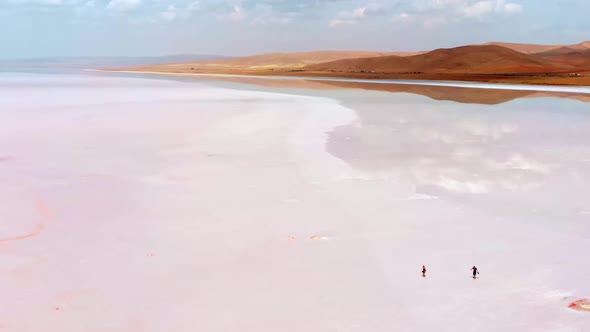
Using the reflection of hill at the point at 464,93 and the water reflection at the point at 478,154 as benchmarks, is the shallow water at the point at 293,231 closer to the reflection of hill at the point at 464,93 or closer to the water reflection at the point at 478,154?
the water reflection at the point at 478,154

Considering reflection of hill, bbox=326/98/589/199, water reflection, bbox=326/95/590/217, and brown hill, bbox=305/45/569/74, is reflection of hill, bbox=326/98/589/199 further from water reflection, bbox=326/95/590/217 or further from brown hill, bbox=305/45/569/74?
brown hill, bbox=305/45/569/74

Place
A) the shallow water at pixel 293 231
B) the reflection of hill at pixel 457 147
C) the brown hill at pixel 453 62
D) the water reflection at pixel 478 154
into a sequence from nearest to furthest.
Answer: the shallow water at pixel 293 231
the water reflection at pixel 478 154
the reflection of hill at pixel 457 147
the brown hill at pixel 453 62

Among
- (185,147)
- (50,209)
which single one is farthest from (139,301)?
(185,147)

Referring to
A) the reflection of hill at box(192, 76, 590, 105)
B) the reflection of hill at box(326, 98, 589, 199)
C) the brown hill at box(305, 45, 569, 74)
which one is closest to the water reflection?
the reflection of hill at box(326, 98, 589, 199)

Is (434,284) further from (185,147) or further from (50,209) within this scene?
(185,147)

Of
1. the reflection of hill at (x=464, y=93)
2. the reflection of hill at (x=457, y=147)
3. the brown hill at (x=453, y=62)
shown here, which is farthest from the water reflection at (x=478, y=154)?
the brown hill at (x=453, y=62)
